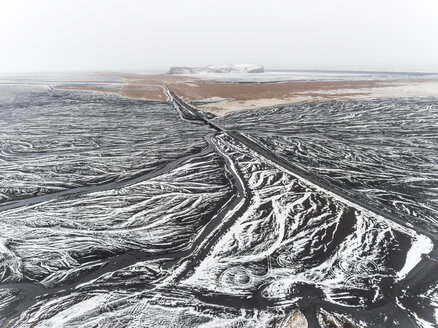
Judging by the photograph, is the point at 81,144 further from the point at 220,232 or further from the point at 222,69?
the point at 222,69

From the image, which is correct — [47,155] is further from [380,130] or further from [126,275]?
[380,130]

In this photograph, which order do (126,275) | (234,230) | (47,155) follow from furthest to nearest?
(47,155) < (234,230) < (126,275)

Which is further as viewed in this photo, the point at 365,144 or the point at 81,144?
the point at 81,144

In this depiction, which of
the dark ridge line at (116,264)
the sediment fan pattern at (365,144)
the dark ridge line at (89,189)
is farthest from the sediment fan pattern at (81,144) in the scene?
the sediment fan pattern at (365,144)

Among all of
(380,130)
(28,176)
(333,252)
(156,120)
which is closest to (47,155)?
(28,176)

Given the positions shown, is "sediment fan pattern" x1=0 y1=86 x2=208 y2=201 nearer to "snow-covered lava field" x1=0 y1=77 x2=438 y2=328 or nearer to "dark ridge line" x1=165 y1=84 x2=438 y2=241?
"snow-covered lava field" x1=0 y1=77 x2=438 y2=328

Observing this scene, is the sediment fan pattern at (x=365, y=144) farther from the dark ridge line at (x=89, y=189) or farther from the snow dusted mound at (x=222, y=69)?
the snow dusted mound at (x=222, y=69)

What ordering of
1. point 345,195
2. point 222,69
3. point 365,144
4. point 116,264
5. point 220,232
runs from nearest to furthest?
point 116,264
point 220,232
point 345,195
point 365,144
point 222,69

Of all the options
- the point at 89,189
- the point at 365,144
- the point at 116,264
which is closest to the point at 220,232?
the point at 116,264

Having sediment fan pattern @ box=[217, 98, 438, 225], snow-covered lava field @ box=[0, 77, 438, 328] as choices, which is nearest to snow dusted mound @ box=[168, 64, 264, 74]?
sediment fan pattern @ box=[217, 98, 438, 225]
